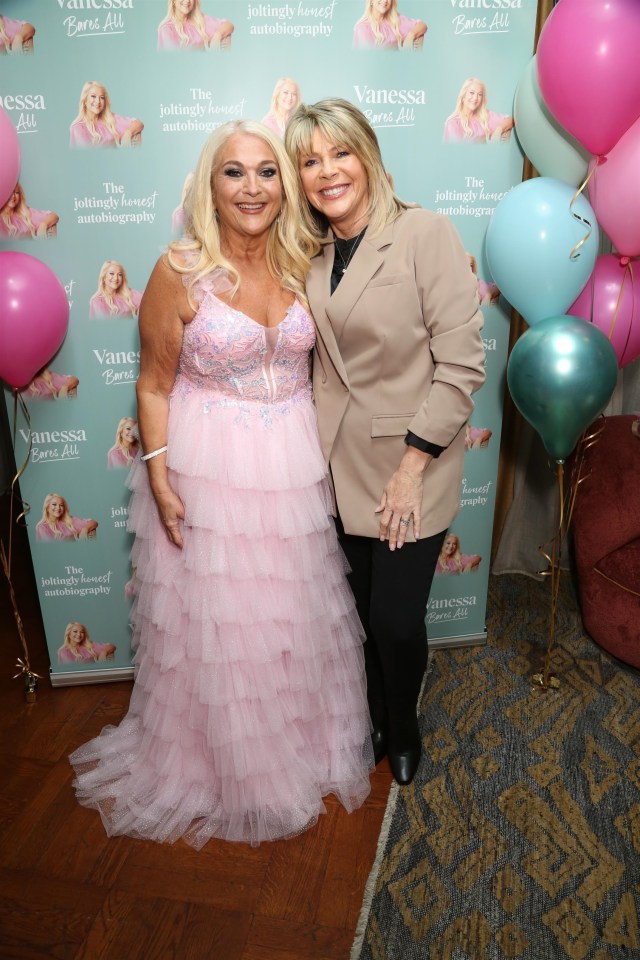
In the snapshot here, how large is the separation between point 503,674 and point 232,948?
1.29 metres

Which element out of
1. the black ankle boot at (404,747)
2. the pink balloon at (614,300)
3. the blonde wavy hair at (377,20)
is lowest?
the black ankle boot at (404,747)

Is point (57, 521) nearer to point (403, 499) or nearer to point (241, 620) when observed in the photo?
point (241, 620)

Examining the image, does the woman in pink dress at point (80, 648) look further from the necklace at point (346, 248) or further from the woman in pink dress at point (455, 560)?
the necklace at point (346, 248)

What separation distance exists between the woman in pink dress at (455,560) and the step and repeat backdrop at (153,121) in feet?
2.38

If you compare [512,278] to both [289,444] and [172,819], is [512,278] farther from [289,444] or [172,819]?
[172,819]

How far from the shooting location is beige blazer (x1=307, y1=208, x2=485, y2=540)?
1721 mm

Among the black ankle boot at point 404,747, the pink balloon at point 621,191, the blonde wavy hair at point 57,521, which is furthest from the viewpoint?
the blonde wavy hair at point 57,521

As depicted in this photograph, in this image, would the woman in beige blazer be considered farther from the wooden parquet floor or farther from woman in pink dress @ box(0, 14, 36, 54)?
woman in pink dress @ box(0, 14, 36, 54)

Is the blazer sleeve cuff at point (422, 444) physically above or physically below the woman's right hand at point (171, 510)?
above

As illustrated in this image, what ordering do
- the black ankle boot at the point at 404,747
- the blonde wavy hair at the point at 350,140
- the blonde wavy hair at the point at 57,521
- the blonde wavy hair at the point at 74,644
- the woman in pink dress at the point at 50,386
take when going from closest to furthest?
the blonde wavy hair at the point at 350,140, the black ankle boot at the point at 404,747, the woman in pink dress at the point at 50,386, the blonde wavy hair at the point at 57,521, the blonde wavy hair at the point at 74,644

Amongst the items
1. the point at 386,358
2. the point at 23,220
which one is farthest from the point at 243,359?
the point at 23,220

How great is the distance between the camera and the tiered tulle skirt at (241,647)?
1854mm

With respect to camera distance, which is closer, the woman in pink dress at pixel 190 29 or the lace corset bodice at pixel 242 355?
the lace corset bodice at pixel 242 355

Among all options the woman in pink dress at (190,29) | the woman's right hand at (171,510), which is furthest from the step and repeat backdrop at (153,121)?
the woman's right hand at (171,510)
